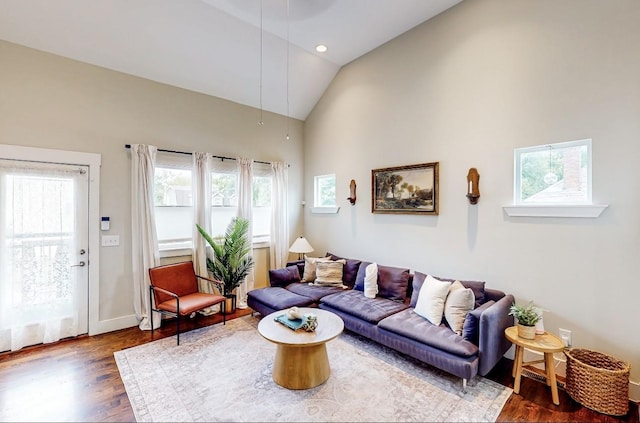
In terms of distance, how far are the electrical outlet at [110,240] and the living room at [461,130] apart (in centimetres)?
9

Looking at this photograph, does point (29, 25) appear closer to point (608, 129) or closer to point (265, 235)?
point (265, 235)

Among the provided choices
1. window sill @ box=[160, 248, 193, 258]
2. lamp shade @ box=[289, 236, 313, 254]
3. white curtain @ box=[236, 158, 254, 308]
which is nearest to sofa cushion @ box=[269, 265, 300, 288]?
lamp shade @ box=[289, 236, 313, 254]

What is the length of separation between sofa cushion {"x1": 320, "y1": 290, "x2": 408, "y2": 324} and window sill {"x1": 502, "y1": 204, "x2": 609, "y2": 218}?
166 cm

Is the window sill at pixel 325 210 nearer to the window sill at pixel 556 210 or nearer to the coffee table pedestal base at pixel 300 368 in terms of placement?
the window sill at pixel 556 210

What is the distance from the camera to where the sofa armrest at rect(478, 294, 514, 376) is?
2549 millimetres

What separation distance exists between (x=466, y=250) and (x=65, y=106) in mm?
5232

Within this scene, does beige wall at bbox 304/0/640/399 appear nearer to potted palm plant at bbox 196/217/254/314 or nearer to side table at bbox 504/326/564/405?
side table at bbox 504/326/564/405

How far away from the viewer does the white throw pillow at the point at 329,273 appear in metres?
4.44

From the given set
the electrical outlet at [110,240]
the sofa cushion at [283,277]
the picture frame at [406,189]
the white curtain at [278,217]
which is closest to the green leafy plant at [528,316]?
the picture frame at [406,189]

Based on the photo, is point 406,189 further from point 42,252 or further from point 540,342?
point 42,252

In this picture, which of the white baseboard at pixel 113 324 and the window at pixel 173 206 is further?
the window at pixel 173 206

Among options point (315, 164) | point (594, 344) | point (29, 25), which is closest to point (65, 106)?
point (29, 25)

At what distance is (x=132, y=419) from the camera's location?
2240 mm

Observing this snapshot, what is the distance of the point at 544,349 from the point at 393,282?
5.60 feet
